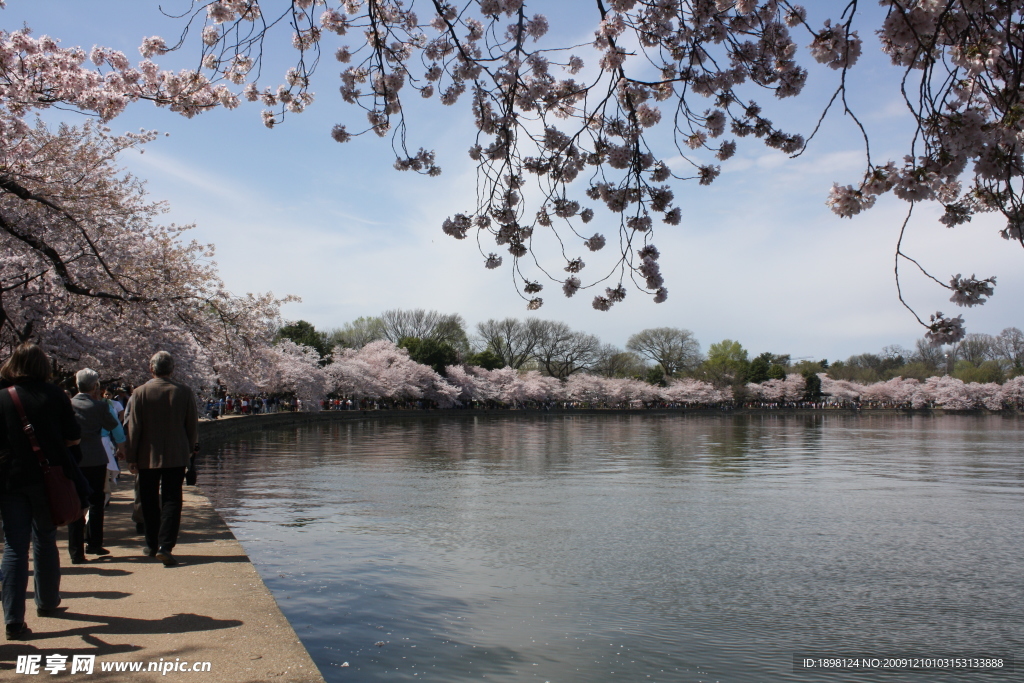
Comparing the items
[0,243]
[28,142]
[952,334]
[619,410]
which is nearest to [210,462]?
[0,243]

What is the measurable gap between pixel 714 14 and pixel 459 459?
16.6 m

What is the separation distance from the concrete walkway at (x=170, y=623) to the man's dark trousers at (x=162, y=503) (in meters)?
0.19

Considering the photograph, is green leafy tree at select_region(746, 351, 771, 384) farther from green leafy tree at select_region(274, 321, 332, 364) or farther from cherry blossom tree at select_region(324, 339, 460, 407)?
green leafy tree at select_region(274, 321, 332, 364)

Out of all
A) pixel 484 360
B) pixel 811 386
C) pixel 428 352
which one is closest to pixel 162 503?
pixel 428 352

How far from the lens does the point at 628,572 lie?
7.02m

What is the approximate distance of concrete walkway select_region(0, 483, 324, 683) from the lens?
3.37m

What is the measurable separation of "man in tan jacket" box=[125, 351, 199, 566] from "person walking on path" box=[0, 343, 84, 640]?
149cm

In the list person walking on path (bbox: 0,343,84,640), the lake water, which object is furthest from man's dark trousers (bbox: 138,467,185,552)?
person walking on path (bbox: 0,343,84,640)

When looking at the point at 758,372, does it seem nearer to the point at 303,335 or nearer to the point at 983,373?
the point at 983,373

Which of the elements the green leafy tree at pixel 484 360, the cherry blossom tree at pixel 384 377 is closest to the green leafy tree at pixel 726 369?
the green leafy tree at pixel 484 360

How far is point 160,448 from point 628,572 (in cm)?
438

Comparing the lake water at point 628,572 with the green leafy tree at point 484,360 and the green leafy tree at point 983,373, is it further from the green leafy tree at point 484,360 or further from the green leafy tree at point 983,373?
the green leafy tree at point 983,373

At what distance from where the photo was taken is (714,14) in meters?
4.56

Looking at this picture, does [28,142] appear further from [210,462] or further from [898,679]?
[898,679]
